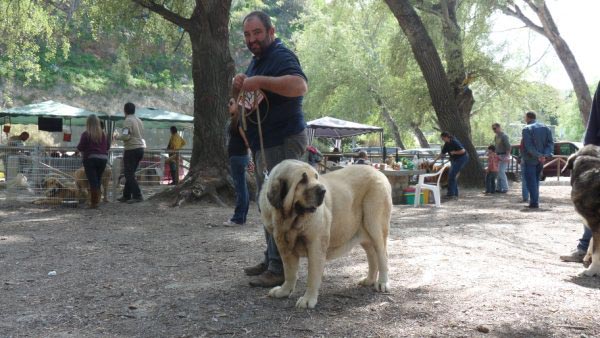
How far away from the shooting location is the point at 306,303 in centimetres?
390

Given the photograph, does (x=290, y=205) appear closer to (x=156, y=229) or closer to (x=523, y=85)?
(x=156, y=229)

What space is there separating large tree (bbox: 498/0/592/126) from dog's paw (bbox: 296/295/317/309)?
1956 centimetres

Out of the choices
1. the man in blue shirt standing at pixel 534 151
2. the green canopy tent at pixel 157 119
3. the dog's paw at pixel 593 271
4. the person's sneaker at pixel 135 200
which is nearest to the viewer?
the dog's paw at pixel 593 271

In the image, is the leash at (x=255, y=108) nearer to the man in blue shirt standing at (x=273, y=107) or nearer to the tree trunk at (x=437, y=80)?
the man in blue shirt standing at (x=273, y=107)

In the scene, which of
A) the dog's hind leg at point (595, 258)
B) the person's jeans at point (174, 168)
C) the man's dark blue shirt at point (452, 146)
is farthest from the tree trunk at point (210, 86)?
the dog's hind leg at point (595, 258)

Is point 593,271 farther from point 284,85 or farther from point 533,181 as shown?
point 533,181

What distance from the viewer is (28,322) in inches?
146

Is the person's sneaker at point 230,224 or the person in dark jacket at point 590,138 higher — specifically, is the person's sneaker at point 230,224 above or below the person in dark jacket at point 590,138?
below

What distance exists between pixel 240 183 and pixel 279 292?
13.9 ft

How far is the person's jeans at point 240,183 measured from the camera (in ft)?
25.6

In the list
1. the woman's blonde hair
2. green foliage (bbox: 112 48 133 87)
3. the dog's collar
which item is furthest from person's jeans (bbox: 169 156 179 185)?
green foliage (bbox: 112 48 133 87)

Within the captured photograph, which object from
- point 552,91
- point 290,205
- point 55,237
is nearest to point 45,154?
point 55,237

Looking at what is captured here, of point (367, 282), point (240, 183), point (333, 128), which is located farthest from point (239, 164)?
point (333, 128)

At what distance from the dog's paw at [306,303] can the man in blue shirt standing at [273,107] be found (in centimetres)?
63
